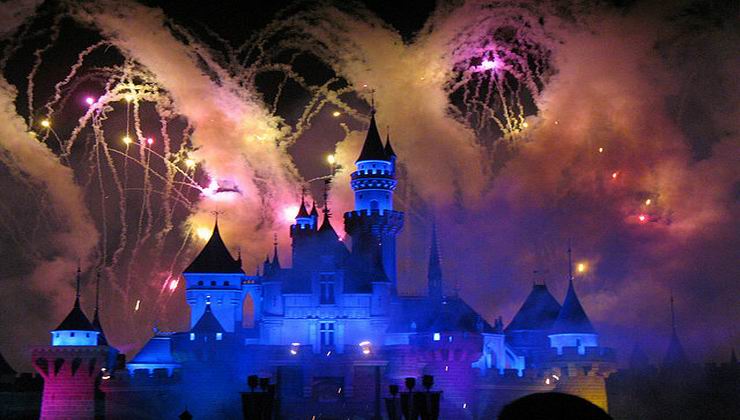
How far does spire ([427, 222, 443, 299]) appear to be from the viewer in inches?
2204

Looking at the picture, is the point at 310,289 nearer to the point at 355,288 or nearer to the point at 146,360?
the point at 355,288

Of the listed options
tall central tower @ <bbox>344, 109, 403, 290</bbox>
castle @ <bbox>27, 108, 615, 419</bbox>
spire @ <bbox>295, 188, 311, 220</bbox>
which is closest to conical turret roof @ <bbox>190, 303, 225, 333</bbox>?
castle @ <bbox>27, 108, 615, 419</bbox>

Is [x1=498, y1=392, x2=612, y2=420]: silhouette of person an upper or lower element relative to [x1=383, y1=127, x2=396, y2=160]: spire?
lower

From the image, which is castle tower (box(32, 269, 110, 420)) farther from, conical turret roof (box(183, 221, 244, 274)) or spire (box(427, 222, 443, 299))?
spire (box(427, 222, 443, 299))

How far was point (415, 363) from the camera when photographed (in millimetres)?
49562

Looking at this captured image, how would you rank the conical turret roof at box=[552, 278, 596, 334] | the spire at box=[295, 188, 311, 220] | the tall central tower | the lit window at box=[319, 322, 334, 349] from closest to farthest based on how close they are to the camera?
the conical turret roof at box=[552, 278, 596, 334] → the lit window at box=[319, 322, 334, 349] → the tall central tower → the spire at box=[295, 188, 311, 220]

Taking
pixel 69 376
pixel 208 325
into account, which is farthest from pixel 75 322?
pixel 208 325

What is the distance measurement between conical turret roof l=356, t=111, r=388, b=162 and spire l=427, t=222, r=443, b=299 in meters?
5.46

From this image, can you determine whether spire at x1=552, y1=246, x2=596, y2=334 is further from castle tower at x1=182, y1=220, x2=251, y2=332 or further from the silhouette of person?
the silhouette of person

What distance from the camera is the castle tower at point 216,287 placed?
56062 millimetres

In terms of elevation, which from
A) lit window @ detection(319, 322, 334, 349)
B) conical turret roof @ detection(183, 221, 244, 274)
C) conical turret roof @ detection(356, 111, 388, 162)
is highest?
conical turret roof @ detection(356, 111, 388, 162)

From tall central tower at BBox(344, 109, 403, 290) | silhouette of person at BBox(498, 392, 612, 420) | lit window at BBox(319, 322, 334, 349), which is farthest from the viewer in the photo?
tall central tower at BBox(344, 109, 403, 290)

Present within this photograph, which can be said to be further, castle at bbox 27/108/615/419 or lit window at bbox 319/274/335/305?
lit window at bbox 319/274/335/305

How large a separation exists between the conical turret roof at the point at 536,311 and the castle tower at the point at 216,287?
15.0m
